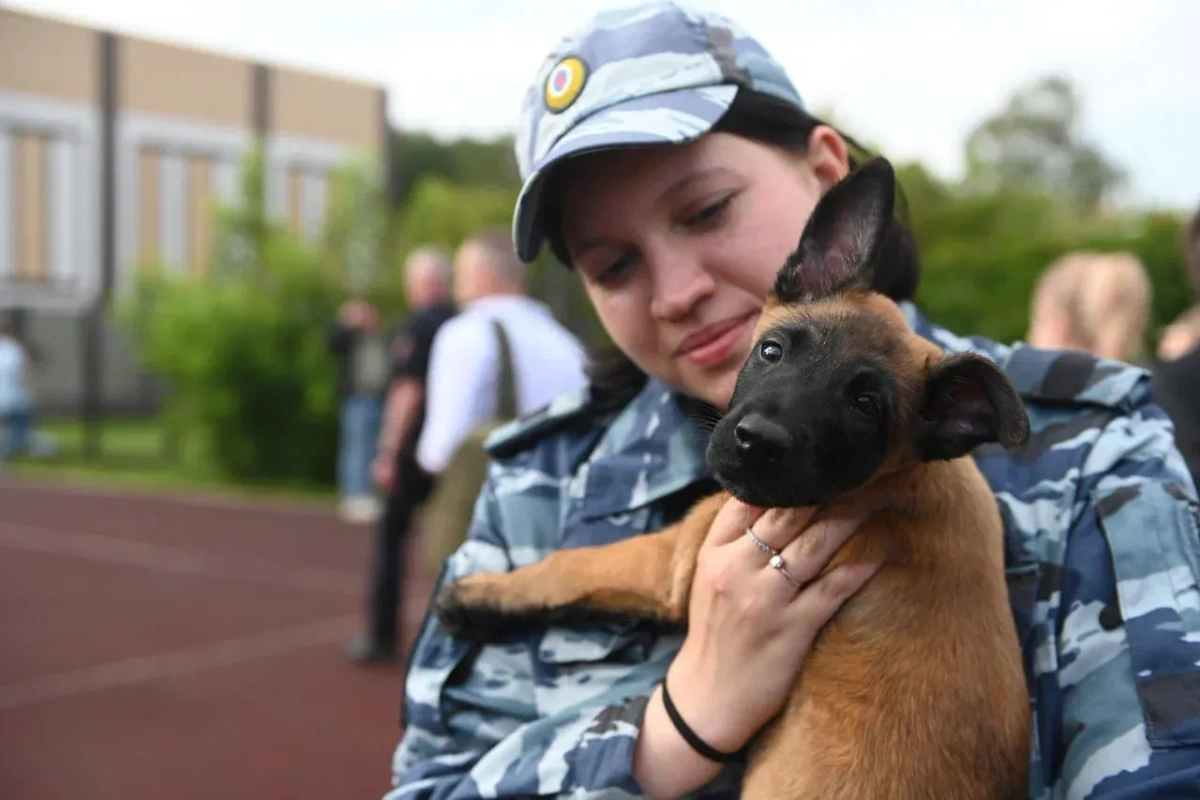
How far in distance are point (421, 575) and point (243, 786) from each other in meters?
4.97

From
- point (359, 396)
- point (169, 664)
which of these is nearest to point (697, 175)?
point (169, 664)

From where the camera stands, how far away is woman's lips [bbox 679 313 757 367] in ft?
6.76

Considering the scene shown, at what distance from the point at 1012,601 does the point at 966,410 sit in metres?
0.39

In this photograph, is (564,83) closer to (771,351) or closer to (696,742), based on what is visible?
(771,351)

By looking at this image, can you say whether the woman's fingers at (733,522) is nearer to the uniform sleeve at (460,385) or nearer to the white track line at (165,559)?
the uniform sleeve at (460,385)

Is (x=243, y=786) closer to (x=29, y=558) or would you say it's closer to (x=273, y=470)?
(x=29, y=558)

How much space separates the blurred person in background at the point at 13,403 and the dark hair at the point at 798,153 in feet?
76.1

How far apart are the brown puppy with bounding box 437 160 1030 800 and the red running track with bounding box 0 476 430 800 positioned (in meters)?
4.76

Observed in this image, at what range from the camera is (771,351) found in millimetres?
1832

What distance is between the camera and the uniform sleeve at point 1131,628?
1.59m

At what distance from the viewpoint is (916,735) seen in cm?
177

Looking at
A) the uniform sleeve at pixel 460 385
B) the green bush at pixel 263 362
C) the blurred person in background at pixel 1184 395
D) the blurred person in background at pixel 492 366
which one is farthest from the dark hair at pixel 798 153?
the green bush at pixel 263 362

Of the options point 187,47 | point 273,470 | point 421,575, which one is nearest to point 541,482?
point 421,575

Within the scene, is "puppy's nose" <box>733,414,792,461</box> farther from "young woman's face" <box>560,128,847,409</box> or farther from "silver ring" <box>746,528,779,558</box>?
"young woman's face" <box>560,128,847,409</box>
